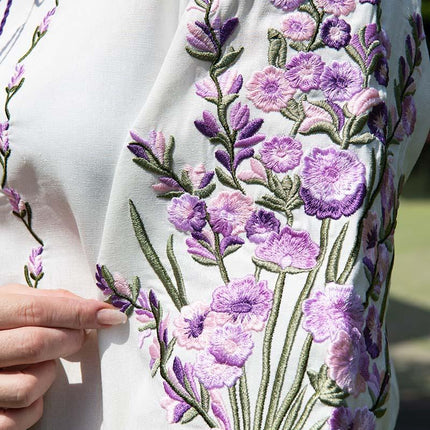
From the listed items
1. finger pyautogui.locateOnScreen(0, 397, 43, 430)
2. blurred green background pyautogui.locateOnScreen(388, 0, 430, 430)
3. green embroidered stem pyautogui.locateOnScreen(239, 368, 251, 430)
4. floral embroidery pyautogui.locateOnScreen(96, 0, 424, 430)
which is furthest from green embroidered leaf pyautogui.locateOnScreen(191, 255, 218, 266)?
blurred green background pyautogui.locateOnScreen(388, 0, 430, 430)

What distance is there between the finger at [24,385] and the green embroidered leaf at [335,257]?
293 millimetres

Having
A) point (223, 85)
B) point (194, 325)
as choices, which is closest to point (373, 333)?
point (194, 325)

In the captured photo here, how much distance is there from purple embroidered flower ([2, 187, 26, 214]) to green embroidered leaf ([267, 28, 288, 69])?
0.29 metres

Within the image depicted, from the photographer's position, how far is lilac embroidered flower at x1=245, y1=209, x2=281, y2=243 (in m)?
0.73

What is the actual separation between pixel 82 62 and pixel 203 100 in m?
0.14

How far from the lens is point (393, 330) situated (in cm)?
517

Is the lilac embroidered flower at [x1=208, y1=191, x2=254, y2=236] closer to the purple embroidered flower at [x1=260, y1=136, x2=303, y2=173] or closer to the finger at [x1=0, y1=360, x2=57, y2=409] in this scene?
the purple embroidered flower at [x1=260, y1=136, x2=303, y2=173]

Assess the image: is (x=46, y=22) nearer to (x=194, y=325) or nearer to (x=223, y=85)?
(x=223, y=85)

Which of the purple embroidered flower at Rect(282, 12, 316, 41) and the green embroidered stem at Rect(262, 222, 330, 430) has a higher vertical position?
the purple embroidered flower at Rect(282, 12, 316, 41)

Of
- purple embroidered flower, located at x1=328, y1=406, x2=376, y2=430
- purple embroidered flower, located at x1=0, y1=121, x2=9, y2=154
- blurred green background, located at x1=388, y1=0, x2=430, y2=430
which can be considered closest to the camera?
purple embroidered flower, located at x1=328, y1=406, x2=376, y2=430

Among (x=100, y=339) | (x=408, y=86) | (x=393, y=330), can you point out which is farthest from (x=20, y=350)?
(x=393, y=330)

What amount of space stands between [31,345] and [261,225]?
0.25 metres

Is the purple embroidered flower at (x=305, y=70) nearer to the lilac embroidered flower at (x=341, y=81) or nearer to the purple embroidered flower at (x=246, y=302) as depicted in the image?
the lilac embroidered flower at (x=341, y=81)

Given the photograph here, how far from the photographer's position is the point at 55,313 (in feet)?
2.50
